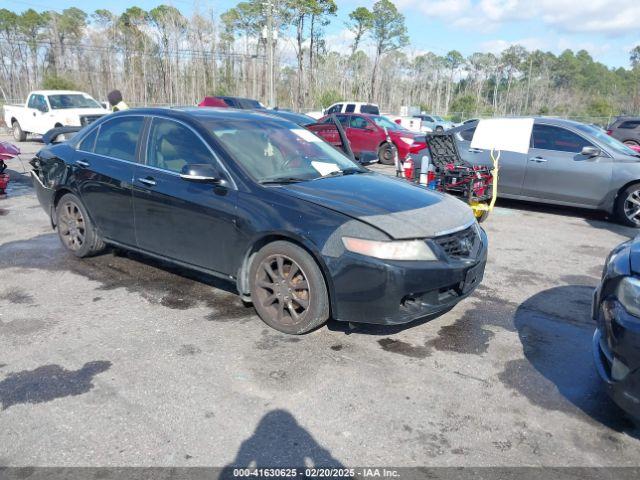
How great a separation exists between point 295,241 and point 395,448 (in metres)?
1.63

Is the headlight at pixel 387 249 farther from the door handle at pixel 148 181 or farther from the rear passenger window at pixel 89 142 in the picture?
the rear passenger window at pixel 89 142

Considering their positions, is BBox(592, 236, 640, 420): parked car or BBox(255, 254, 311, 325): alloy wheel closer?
BBox(592, 236, 640, 420): parked car

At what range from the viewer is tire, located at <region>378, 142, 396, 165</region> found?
1576cm

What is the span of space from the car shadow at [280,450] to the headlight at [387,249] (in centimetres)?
120

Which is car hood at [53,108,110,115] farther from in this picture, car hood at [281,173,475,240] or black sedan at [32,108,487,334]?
car hood at [281,173,475,240]

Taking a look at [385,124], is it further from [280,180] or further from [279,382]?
[279,382]

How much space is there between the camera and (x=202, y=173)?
13.3ft

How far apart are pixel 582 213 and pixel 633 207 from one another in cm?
111

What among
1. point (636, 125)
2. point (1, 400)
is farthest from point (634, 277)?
point (636, 125)

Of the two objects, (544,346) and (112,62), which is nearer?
(544,346)

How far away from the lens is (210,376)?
3330 mm

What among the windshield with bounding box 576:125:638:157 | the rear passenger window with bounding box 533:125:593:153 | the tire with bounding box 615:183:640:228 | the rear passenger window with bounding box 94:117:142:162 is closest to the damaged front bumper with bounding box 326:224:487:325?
the rear passenger window with bounding box 94:117:142:162

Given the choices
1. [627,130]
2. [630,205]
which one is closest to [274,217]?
[630,205]

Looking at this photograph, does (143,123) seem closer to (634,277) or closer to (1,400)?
(1,400)
